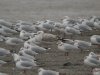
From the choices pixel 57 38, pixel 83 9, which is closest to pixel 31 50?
pixel 57 38

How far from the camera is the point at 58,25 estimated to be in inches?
518

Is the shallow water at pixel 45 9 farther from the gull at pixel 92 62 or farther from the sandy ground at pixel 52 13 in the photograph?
the gull at pixel 92 62

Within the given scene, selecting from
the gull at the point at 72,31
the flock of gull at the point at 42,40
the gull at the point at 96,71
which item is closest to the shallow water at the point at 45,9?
the flock of gull at the point at 42,40

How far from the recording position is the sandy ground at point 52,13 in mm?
9594

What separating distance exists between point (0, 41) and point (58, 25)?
2.19 meters

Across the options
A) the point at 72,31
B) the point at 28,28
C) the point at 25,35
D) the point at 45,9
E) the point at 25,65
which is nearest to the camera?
the point at 25,65

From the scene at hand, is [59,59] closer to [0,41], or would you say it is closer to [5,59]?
[5,59]

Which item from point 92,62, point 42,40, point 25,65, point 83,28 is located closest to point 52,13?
point 83,28

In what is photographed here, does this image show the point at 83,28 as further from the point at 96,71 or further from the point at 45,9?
the point at 45,9

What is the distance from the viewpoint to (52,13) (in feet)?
58.3

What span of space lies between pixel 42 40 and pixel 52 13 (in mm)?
5704

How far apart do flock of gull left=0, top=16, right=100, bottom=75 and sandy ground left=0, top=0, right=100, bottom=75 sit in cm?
18

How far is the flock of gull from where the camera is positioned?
935cm

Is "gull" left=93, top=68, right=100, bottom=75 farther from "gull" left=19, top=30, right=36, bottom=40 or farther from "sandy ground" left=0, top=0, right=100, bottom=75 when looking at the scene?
"gull" left=19, top=30, right=36, bottom=40
